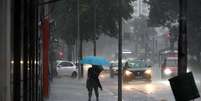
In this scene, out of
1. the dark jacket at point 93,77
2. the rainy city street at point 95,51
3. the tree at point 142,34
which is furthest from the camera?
the tree at point 142,34

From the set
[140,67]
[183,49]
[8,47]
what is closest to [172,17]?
[140,67]

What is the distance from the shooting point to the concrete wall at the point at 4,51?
6.44m

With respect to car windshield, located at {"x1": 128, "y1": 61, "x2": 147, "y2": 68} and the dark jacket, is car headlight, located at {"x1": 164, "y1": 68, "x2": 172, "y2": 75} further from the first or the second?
the dark jacket

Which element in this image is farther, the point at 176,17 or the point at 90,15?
the point at 176,17

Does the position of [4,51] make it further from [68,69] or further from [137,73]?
[68,69]

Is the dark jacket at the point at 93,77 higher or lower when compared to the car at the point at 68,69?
higher

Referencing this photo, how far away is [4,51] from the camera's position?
6.58 meters

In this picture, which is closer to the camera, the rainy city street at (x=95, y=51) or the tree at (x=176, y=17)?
the rainy city street at (x=95, y=51)

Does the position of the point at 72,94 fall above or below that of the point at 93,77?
below

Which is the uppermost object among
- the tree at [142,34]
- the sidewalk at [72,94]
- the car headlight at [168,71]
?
the tree at [142,34]

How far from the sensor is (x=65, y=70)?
63594 mm

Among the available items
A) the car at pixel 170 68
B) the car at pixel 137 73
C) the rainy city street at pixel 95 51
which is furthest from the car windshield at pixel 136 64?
the car at pixel 170 68

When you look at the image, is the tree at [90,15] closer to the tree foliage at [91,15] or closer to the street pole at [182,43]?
the tree foliage at [91,15]

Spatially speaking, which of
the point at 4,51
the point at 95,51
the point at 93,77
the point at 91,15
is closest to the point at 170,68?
the point at 95,51
